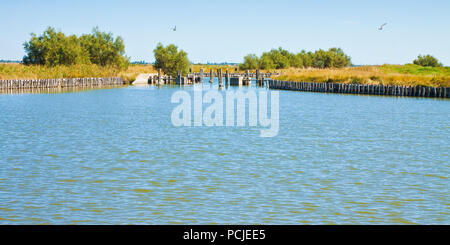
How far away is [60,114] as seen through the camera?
45.6m

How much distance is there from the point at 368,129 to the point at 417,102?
26811 millimetres

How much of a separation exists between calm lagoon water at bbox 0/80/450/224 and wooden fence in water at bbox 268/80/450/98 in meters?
31.3

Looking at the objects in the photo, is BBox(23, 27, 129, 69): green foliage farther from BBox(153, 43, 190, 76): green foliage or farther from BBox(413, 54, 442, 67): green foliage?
BBox(413, 54, 442, 67): green foliage

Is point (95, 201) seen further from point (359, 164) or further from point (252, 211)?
point (359, 164)

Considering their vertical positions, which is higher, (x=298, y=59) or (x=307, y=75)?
(x=298, y=59)

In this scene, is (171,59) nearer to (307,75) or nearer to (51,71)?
(51,71)

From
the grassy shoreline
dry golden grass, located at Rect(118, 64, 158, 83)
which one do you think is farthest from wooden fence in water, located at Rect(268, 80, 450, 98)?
dry golden grass, located at Rect(118, 64, 158, 83)

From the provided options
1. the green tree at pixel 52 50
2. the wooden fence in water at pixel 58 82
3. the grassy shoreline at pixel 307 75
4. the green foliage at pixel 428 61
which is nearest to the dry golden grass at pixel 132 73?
the grassy shoreline at pixel 307 75

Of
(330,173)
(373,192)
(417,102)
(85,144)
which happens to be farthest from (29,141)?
(417,102)

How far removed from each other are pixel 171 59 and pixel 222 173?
101224mm

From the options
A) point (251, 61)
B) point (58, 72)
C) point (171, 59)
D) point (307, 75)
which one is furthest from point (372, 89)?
point (251, 61)

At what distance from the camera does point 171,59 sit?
396 feet

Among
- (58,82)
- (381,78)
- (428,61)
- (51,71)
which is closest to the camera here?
(381,78)

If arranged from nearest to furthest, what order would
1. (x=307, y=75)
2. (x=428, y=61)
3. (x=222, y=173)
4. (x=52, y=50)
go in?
(x=222, y=173) → (x=307, y=75) → (x=52, y=50) → (x=428, y=61)
